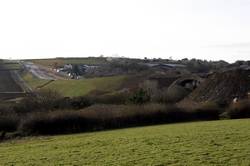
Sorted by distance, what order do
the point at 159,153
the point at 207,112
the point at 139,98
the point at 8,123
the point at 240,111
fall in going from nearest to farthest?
the point at 159,153
the point at 8,123
the point at 240,111
the point at 207,112
the point at 139,98

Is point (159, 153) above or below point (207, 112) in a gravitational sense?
above

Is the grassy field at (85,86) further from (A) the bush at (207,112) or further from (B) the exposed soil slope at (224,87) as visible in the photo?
(A) the bush at (207,112)

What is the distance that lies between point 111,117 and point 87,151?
24598mm

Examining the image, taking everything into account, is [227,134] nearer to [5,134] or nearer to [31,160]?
[31,160]

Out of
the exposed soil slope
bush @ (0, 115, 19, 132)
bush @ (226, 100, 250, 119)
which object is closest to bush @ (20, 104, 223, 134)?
bush @ (0, 115, 19, 132)

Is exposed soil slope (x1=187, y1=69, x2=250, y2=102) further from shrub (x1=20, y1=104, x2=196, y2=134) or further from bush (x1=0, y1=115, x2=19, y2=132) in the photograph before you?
bush (x1=0, y1=115, x2=19, y2=132)

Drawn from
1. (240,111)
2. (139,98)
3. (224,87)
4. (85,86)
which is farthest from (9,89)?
(240,111)

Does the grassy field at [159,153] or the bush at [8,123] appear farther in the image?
the bush at [8,123]

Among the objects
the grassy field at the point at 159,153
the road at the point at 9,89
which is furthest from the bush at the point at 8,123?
the road at the point at 9,89

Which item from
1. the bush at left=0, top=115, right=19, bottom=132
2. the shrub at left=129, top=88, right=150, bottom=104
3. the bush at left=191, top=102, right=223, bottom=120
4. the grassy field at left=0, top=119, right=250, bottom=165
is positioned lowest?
the bush at left=0, top=115, right=19, bottom=132

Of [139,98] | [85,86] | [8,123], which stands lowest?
[8,123]

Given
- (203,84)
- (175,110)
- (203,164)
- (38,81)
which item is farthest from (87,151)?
(38,81)

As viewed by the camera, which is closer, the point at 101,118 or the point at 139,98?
the point at 101,118

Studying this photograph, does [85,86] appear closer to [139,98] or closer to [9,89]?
[9,89]
